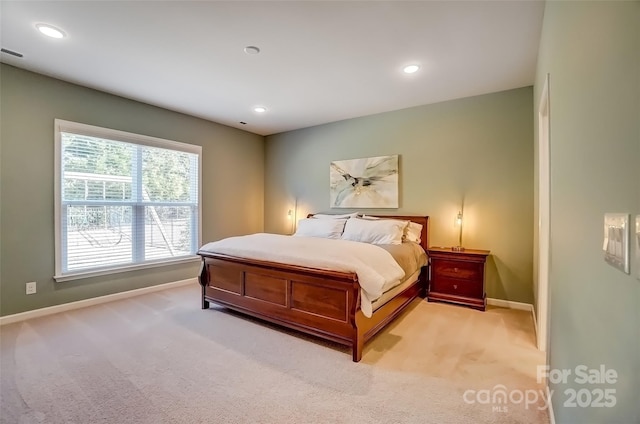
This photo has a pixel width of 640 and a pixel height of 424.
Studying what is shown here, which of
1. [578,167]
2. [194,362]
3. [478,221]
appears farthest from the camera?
[478,221]

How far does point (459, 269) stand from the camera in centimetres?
364

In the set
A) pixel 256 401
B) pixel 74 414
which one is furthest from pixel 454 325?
pixel 74 414

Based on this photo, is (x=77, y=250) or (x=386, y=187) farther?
(x=386, y=187)

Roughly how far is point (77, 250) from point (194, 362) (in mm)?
2413

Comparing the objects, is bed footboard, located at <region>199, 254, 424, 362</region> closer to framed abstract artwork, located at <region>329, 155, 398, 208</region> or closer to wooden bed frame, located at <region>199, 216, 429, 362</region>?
wooden bed frame, located at <region>199, 216, 429, 362</region>

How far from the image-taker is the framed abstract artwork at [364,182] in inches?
176

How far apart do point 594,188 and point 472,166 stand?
10.2 ft

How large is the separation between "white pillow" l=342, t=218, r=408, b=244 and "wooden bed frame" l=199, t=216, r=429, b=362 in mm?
651

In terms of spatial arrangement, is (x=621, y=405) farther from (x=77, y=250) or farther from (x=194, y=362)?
(x=77, y=250)

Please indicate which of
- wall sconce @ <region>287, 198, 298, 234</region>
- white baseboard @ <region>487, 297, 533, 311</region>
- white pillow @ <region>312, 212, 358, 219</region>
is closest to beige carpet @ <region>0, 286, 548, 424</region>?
white baseboard @ <region>487, 297, 533, 311</region>

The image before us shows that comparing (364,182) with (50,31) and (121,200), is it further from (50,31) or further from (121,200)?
(50,31)

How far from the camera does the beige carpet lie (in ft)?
5.76

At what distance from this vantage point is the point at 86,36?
8.29 feet

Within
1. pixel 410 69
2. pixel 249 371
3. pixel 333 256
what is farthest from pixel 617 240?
pixel 410 69
